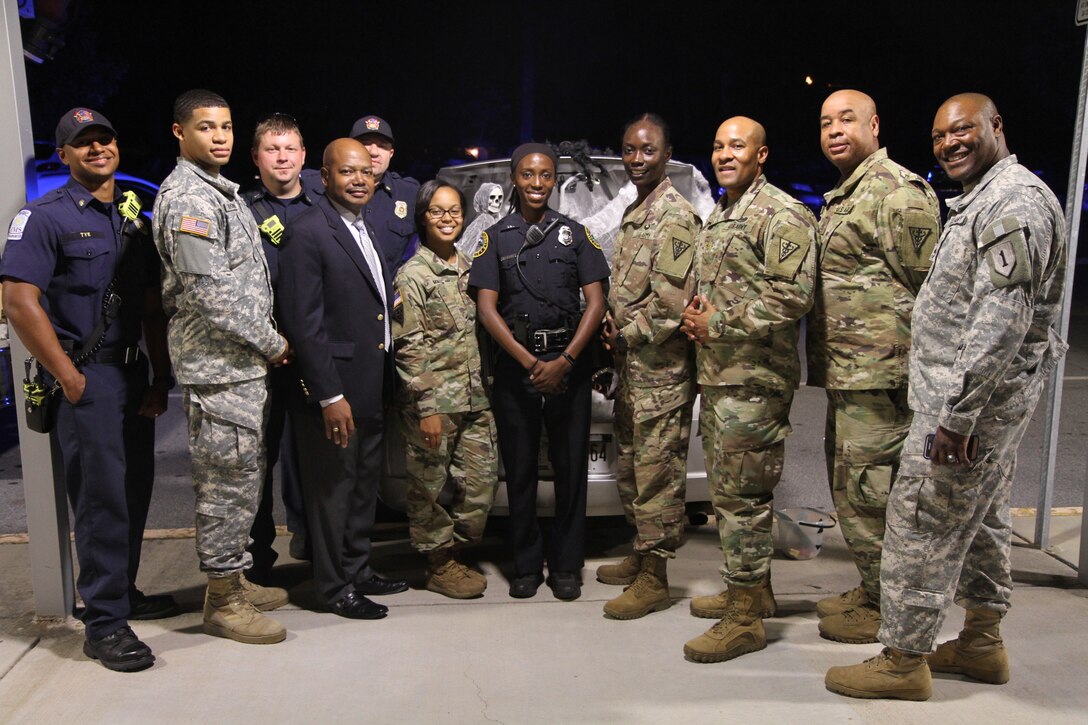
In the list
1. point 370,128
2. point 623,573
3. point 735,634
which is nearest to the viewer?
point 735,634

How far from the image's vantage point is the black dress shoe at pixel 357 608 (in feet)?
12.9

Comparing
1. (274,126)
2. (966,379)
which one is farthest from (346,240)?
(966,379)

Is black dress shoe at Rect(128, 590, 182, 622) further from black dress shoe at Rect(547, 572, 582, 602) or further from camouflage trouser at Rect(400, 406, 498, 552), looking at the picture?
black dress shoe at Rect(547, 572, 582, 602)

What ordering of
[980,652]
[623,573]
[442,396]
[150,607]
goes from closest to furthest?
1. [980,652]
2. [150,607]
3. [442,396]
4. [623,573]

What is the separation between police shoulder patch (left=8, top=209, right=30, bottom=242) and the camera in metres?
3.41

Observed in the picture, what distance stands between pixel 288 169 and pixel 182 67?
22.3 meters

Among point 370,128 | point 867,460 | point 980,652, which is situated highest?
point 370,128

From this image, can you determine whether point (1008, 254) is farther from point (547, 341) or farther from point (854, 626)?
point (547, 341)

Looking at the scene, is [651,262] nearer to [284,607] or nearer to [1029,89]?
[284,607]

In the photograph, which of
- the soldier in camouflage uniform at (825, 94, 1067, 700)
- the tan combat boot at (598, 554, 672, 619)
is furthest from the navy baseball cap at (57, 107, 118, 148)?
the soldier in camouflage uniform at (825, 94, 1067, 700)

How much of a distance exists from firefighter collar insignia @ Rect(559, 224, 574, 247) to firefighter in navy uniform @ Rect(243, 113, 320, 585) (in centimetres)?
120

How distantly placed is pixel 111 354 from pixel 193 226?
601 millimetres

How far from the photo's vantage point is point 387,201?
5.14 meters

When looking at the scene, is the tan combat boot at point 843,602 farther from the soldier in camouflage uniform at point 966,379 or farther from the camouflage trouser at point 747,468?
the soldier in camouflage uniform at point 966,379
